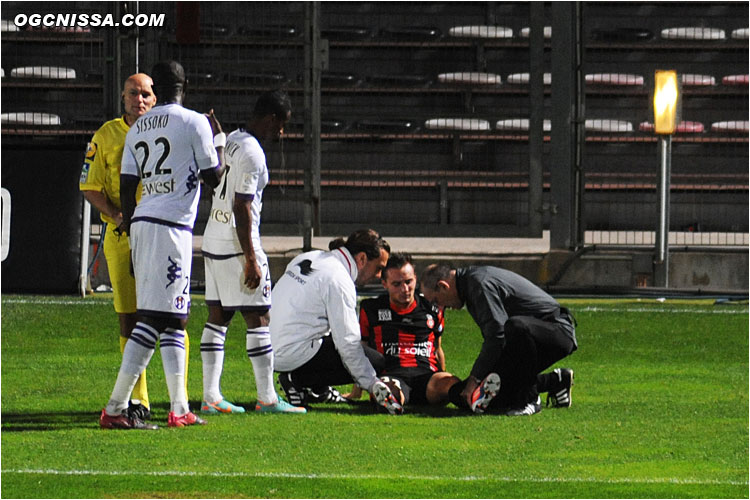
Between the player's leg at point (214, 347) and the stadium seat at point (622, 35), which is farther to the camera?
the stadium seat at point (622, 35)

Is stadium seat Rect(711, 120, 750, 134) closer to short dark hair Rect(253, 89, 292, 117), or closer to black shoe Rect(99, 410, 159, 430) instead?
short dark hair Rect(253, 89, 292, 117)

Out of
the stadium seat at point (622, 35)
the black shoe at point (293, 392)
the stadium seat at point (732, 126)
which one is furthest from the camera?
the stadium seat at point (622, 35)

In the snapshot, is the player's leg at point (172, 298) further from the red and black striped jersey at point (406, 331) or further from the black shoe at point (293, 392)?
the red and black striped jersey at point (406, 331)

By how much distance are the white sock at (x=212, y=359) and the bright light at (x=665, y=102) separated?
6538 mm

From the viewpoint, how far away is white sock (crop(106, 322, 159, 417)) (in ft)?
21.4

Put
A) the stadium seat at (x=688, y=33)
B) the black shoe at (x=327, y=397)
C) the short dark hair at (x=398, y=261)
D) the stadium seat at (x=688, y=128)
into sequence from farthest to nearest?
the stadium seat at (x=688, y=33), the stadium seat at (x=688, y=128), the black shoe at (x=327, y=397), the short dark hair at (x=398, y=261)

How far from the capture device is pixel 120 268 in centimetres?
706

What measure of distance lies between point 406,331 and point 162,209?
183cm

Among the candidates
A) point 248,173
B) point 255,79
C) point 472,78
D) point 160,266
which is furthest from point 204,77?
point 160,266

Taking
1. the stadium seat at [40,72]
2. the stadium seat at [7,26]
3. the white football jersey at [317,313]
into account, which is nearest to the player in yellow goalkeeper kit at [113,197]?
the white football jersey at [317,313]

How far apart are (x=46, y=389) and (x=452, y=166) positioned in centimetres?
967

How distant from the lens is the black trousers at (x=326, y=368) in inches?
298

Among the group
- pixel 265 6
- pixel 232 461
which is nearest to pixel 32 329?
pixel 232 461

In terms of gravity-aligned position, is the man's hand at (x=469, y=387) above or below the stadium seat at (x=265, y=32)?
below
